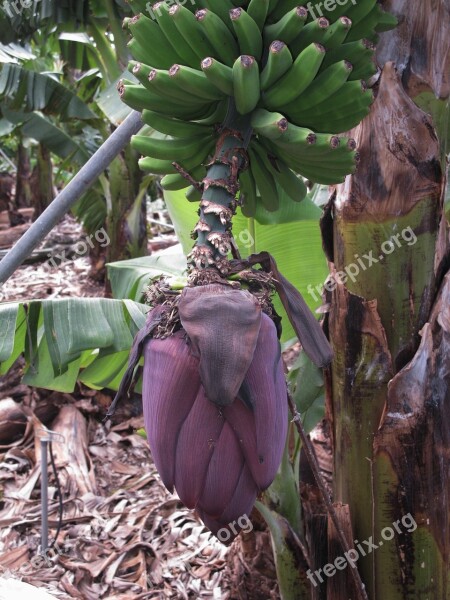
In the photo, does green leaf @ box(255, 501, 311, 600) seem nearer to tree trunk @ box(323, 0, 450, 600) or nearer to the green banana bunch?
tree trunk @ box(323, 0, 450, 600)

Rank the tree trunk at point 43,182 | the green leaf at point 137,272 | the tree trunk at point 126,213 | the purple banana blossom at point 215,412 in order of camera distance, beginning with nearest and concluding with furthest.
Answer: the purple banana blossom at point 215,412 < the green leaf at point 137,272 < the tree trunk at point 126,213 < the tree trunk at point 43,182

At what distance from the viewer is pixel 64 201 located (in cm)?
59

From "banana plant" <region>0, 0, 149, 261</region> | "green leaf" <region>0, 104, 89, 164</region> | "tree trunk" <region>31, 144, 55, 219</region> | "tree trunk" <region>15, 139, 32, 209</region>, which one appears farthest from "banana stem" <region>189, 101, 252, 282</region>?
"tree trunk" <region>15, 139, 32, 209</region>

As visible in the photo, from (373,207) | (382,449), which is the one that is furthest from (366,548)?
(373,207)

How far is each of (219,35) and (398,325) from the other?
42cm

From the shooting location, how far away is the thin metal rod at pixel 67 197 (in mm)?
590

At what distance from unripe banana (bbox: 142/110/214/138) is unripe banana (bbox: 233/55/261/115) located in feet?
0.21


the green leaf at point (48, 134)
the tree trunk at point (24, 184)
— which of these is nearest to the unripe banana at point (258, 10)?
the green leaf at point (48, 134)

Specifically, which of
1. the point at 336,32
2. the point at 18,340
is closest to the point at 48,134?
the point at 18,340

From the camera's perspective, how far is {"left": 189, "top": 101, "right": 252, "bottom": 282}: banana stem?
394 millimetres

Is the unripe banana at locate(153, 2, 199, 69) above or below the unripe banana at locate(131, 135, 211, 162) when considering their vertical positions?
above

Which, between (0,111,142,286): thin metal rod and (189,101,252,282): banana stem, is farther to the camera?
(0,111,142,286): thin metal rod

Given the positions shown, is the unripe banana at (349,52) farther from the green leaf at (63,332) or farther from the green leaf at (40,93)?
the green leaf at (40,93)

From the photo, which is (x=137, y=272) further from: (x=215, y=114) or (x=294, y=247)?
(x=215, y=114)
